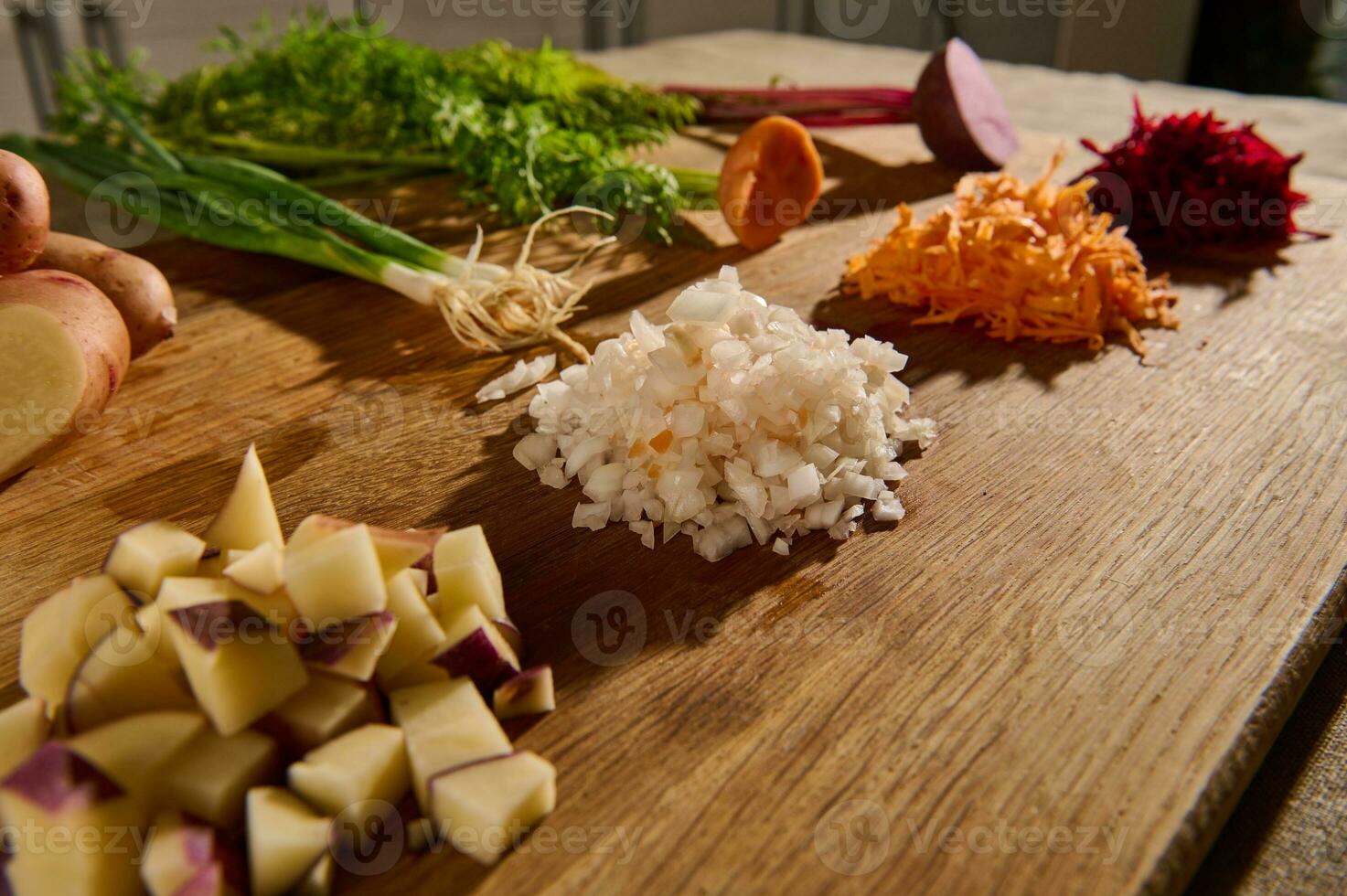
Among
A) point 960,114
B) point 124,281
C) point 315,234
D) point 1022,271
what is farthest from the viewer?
point 960,114

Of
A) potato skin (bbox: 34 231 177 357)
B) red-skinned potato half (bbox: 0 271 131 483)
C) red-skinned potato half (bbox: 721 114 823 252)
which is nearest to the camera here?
red-skinned potato half (bbox: 0 271 131 483)

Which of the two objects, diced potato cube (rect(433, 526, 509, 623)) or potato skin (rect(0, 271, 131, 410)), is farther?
potato skin (rect(0, 271, 131, 410))

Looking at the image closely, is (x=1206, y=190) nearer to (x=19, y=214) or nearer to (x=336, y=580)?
(x=336, y=580)

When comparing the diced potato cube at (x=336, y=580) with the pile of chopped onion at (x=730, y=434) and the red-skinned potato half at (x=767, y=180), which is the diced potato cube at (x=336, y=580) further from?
the red-skinned potato half at (x=767, y=180)

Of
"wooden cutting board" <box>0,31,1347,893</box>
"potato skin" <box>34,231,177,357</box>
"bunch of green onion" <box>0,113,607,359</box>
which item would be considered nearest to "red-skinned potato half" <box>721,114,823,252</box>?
"wooden cutting board" <box>0,31,1347,893</box>

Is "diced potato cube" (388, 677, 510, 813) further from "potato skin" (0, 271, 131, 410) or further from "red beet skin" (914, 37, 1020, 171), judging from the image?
"red beet skin" (914, 37, 1020, 171)

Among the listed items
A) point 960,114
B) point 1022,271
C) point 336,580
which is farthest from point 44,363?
point 960,114

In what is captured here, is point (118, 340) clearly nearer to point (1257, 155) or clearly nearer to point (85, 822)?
point (85, 822)
